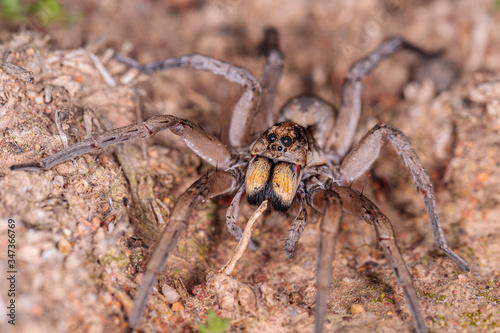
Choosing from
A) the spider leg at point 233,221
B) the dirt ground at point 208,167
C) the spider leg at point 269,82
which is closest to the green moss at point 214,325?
the dirt ground at point 208,167

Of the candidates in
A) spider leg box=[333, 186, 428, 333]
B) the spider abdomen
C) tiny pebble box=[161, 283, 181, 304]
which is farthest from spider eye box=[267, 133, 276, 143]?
tiny pebble box=[161, 283, 181, 304]

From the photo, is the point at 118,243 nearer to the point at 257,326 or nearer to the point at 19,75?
the point at 257,326

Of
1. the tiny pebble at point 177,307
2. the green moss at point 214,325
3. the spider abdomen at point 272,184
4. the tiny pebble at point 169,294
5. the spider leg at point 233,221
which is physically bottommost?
the tiny pebble at point 177,307

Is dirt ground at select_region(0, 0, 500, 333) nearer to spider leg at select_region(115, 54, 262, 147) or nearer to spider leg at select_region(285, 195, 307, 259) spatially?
spider leg at select_region(285, 195, 307, 259)

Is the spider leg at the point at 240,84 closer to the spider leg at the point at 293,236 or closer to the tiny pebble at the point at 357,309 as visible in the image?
the spider leg at the point at 293,236

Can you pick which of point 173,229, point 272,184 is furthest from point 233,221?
point 173,229

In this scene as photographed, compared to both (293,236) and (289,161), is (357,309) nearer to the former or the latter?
(293,236)

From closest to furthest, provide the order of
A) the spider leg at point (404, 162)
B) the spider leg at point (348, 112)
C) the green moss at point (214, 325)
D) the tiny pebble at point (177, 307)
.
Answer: the green moss at point (214, 325)
the tiny pebble at point (177, 307)
the spider leg at point (404, 162)
the spider leg at point (348, 112)
